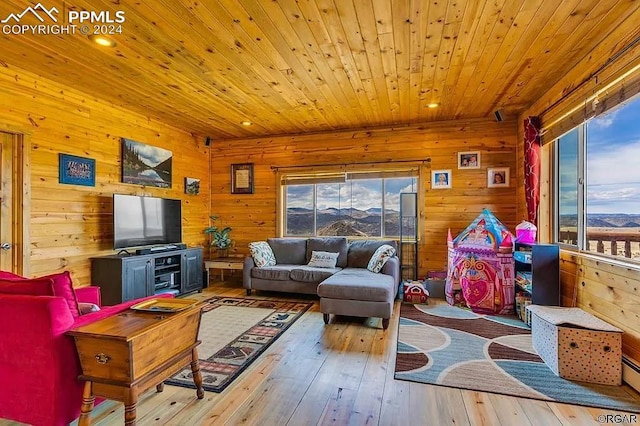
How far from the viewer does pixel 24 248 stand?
3.16 meters

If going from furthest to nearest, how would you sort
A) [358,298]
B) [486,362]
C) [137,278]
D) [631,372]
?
[137,278] < [358,298] < [486,362] < [631,372]

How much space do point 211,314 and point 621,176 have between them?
4193mm

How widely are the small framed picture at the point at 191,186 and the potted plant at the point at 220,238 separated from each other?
2.00 ft

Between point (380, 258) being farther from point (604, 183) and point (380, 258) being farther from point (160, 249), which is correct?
point (160, 249)

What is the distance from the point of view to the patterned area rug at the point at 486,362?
6.92ft

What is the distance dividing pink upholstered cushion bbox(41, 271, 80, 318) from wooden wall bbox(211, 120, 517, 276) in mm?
4031

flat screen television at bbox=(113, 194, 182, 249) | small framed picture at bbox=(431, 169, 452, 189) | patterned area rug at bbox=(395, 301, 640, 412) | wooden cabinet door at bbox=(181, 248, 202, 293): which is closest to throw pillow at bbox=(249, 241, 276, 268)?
wooden cabinet door at bbox=(181, 248, 202, 293)

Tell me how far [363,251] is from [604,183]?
2793 mm


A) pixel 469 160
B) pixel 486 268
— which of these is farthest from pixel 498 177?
pixel 486 268

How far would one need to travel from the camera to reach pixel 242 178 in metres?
5.86

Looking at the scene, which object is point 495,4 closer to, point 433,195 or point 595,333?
point 595,333

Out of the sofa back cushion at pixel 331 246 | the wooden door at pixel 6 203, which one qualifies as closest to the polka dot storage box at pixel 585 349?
the sofa back cushion at pixel 331 246

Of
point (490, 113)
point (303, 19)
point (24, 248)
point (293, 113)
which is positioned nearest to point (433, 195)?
point (490, 113)

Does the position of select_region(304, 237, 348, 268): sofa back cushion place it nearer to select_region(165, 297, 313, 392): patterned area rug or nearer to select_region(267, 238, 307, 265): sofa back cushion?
select_region(267, 238, 307, 265): sofa back cushion
